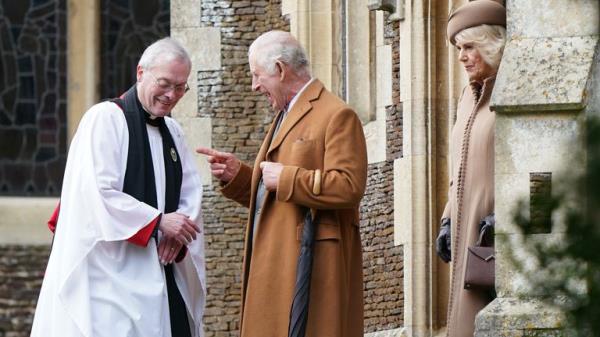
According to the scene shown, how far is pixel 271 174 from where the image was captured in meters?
9.18

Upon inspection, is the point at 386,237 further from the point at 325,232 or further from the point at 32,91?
the point at 32,91

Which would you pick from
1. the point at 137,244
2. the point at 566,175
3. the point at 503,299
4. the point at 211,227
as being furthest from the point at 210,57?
the point at 566,175

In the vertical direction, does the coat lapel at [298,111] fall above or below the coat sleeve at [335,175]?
above

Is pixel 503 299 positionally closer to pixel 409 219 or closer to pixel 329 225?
pixel 329 225

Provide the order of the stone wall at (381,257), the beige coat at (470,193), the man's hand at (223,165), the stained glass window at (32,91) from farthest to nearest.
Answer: the stained glass window at (32,91)
the stone wall at (381,257)
the man's hand at (223,165)
the beige coat at (470,193)

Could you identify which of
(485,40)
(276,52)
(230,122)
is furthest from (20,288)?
(485,40)

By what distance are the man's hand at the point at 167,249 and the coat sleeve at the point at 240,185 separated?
31 cm

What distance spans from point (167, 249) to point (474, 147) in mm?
1409

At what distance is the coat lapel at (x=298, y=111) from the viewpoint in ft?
30.7

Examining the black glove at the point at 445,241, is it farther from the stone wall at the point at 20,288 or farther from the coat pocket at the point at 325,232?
the stone wall at the point at 20,288

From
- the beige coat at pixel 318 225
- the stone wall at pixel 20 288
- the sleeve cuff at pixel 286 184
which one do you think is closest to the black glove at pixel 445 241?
the beige coat at pixel 318 225

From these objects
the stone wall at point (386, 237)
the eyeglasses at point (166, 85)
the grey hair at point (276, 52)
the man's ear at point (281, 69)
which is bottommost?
the stone wall at point (386, 237)

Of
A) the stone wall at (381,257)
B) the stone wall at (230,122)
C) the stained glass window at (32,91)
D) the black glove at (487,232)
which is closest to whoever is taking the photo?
the black glove at (487,232)

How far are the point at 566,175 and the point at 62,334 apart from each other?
4.33 m
